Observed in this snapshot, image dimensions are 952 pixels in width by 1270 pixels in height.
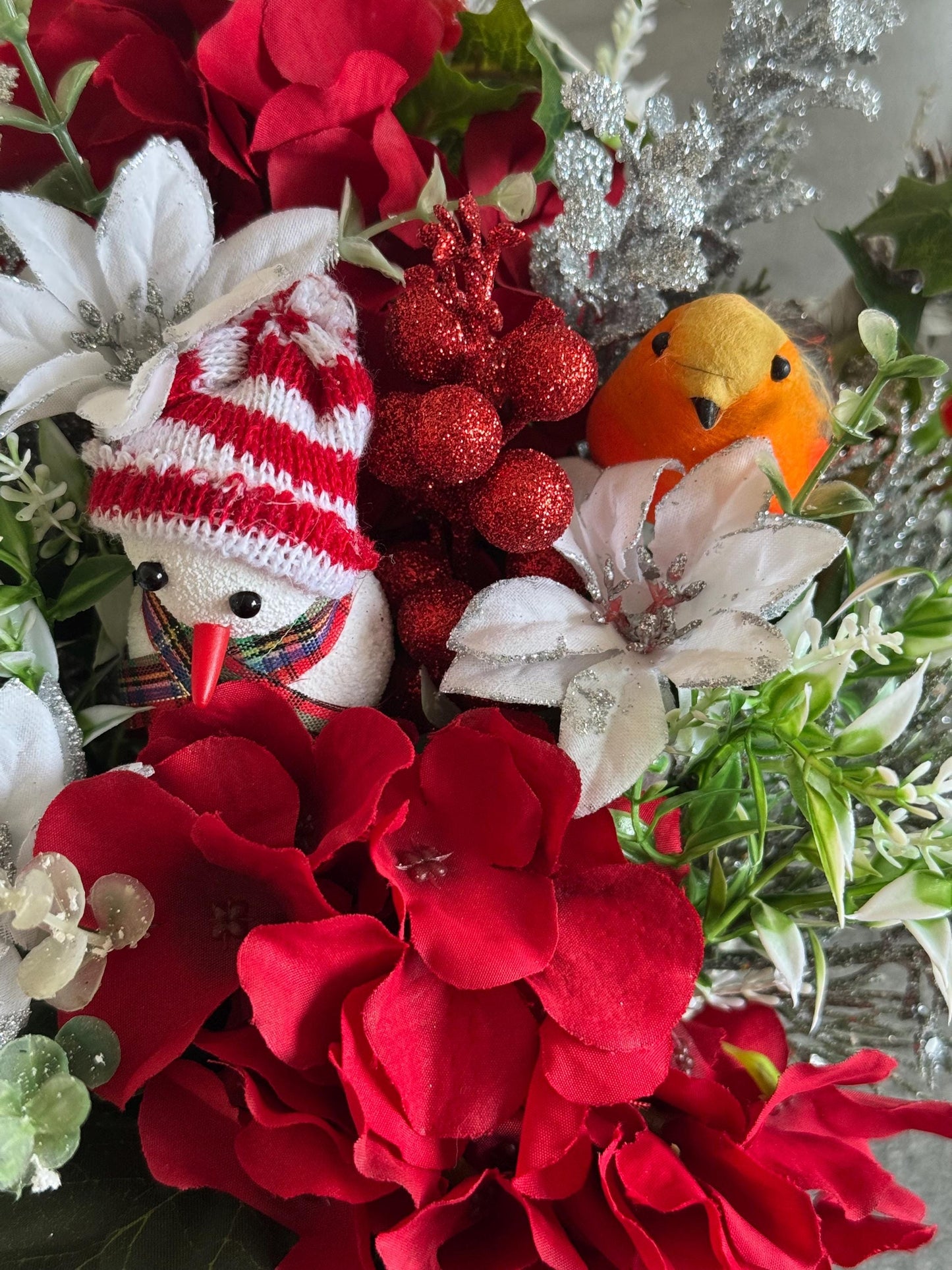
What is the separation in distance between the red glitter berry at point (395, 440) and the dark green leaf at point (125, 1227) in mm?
315

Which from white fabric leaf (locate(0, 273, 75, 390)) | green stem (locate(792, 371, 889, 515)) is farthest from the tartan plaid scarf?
green stem (locate(792, 371, 889, 515))

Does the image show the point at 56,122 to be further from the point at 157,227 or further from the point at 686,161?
the point at 686,161

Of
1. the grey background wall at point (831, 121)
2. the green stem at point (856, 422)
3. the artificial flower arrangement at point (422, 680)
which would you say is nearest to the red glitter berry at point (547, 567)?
the artificial flower arrangement at point (422, 680)

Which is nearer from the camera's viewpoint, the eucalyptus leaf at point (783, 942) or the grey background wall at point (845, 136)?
the eucalyptus leaf at point (783, 942)

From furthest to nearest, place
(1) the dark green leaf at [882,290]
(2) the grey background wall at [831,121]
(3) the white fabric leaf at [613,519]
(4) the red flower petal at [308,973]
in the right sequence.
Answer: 1. (2) the grey background wall at [831,121]
2. (1) the dark green leaf at [882,290]
3. (3) the white fabric leaf at [613,519]
4. (4) the red flower petal at [308,973]

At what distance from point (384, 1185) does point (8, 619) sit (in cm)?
28

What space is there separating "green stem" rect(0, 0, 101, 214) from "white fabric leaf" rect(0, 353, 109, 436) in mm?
114

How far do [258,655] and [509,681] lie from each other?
0.36 ft

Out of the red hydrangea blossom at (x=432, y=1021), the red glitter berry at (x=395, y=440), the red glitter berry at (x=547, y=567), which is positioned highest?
the red glitter berry at (x=395, y=440)

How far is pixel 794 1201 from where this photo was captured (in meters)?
0.36

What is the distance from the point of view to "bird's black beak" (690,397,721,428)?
1.40 feet

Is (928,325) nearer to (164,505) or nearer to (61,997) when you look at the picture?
(164,505)

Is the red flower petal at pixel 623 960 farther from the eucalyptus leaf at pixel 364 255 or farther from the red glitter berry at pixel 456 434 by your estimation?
the eucalyptus leaf at pixel 364 255

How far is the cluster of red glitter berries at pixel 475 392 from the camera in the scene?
1.29 ft
